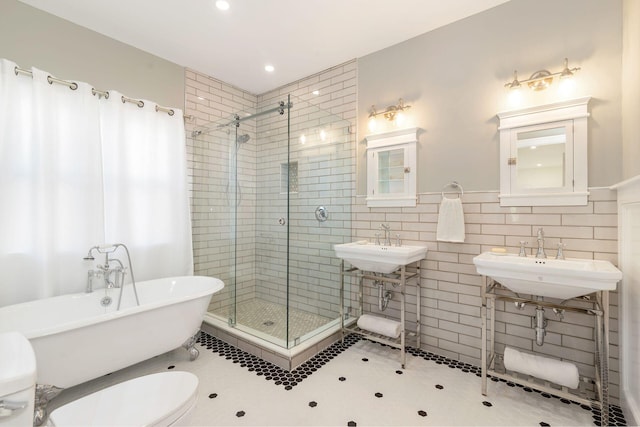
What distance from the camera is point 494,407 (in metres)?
1.94

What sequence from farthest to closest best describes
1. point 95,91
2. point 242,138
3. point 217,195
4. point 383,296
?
point 217,195 → point 242,138 → point 383,296 → point 95,91

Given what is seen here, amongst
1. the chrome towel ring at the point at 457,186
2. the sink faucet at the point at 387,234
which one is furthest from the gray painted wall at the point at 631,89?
the sink faucet at the point at 387,234

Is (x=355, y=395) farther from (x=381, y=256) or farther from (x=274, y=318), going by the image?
(x=274, y=318)

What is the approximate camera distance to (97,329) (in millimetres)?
1856

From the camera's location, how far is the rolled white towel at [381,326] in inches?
100

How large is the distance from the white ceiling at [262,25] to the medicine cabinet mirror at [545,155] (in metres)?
1.03

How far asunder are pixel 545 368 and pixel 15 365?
9.17ft

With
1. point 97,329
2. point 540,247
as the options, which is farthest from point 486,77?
point 97,329

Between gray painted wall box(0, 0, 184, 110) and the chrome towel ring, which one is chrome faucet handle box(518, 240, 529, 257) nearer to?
the chrome towel ring

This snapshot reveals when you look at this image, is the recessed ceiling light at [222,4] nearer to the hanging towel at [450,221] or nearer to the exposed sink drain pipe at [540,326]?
the hanging towel at [450,221]

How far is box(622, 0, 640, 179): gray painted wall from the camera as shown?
1.66m

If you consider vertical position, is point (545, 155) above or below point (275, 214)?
above

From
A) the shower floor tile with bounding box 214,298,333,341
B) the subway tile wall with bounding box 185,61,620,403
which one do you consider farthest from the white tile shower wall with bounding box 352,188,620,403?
the shower floor tile with bounding box 214,298,333,341

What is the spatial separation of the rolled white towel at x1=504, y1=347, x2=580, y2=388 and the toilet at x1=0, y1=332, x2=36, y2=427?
8.50ft
